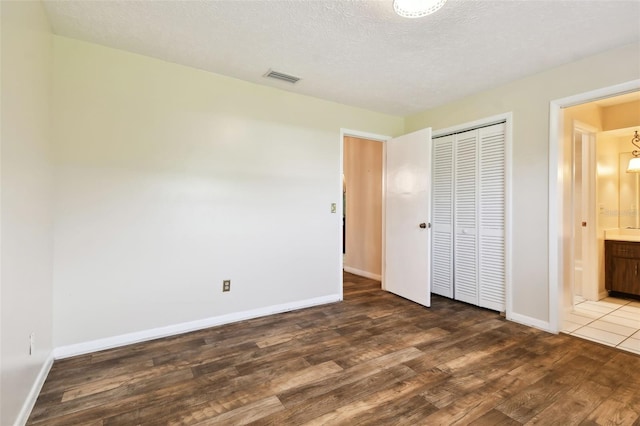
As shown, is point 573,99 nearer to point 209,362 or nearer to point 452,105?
point 452,105

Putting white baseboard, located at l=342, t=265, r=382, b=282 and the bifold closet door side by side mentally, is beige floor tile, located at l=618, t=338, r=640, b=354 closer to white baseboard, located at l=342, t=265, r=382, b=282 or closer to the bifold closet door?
the bifold closet door

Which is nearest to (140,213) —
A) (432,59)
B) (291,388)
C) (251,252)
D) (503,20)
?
(251,252)

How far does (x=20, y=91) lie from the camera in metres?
1.59

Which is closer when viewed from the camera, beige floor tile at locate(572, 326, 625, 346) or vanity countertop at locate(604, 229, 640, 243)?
beige floor tile at locate(572, 326, 625, 346)

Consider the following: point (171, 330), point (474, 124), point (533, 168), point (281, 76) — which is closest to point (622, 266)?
point (533, 168)

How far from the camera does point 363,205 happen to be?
16.7ft

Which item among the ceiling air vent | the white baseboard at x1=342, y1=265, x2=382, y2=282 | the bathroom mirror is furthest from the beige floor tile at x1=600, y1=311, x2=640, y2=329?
the ceiling air vent

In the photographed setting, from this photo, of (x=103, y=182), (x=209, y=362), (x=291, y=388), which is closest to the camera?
(x=291, y=388)

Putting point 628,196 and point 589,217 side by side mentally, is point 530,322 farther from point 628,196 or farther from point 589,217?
point 628,196

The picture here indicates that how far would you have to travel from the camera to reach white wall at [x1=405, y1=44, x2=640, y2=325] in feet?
8.89

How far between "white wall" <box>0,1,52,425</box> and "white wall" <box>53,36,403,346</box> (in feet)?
0.62

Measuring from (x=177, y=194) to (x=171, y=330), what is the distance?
123cm

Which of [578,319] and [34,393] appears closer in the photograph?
[34,393]

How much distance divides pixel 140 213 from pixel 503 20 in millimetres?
3136
